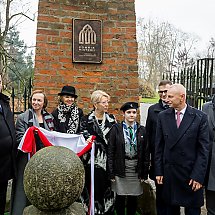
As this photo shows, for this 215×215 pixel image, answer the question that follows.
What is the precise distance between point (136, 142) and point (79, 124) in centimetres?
82

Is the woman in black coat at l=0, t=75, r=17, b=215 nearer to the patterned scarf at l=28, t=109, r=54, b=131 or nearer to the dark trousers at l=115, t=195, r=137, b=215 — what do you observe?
the patterned scarf at l=28, t=109, r=54, b=131

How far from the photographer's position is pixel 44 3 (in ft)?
16.0

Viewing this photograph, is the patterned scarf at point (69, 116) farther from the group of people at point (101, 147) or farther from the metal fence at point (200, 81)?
the metal fence at point (200, 81)

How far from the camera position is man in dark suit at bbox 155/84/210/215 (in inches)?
136

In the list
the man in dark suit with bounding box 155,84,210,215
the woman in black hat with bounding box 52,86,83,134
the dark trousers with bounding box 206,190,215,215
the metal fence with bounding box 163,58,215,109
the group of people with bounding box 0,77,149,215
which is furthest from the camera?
the metal fence with bounding box 163,58,215,109

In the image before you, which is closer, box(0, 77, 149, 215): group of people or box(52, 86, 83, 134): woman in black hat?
box(0, 77, 149, 215): group of people

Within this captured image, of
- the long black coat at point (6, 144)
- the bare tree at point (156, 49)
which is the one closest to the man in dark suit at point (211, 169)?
the long black coat at point (6, 144)

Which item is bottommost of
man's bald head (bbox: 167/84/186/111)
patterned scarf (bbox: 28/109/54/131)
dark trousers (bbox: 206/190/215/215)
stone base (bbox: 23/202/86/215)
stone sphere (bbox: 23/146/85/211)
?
dark trousers (bbox: 206/190/215/215)

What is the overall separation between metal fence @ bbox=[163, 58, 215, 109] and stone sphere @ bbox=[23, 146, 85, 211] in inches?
172

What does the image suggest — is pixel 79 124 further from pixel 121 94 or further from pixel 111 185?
pixel 121 94

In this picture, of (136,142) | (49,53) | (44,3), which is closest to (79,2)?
(44,3)

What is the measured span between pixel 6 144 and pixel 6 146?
0.9 inches

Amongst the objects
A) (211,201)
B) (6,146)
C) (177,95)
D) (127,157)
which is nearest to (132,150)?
(127,157)

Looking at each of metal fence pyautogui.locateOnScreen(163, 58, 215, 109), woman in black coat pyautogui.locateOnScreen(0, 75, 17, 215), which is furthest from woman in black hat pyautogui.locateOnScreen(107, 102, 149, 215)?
metal fence pyautogui.locateOnScreen(163, 58, 215, 109)
